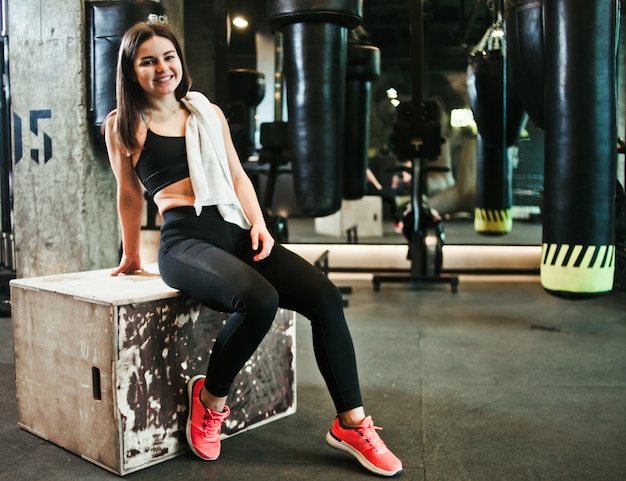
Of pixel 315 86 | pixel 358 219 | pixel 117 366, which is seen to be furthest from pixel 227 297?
pixel 358 219

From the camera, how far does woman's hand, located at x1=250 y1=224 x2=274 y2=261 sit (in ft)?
6.29

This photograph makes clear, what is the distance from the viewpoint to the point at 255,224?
1.98m

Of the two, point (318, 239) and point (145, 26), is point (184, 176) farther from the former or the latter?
point (318, 239)

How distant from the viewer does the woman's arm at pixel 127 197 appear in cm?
200

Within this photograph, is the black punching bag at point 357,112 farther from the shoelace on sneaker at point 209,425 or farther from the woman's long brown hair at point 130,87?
the shoelace on sneaker at point 209,425

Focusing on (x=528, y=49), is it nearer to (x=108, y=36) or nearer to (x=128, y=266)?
(x=128, y=266)

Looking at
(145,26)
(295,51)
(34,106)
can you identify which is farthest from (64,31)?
(145,26)

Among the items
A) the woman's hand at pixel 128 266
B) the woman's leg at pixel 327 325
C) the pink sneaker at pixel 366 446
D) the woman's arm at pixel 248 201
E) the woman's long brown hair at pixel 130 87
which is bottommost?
the pink sneaker at pixel 366 446

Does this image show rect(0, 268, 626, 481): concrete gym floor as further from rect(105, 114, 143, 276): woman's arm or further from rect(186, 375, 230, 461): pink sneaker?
rect(105, 114, 143, 276): woman's arm

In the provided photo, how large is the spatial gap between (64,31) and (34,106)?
1.21ft

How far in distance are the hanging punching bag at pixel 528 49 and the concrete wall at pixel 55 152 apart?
1.79 meters

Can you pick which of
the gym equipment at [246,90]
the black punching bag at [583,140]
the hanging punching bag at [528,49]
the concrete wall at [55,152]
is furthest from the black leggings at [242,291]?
the gym equipment at [246,90]

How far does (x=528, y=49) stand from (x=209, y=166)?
1228 millimetres

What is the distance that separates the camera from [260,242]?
77.1 inches
